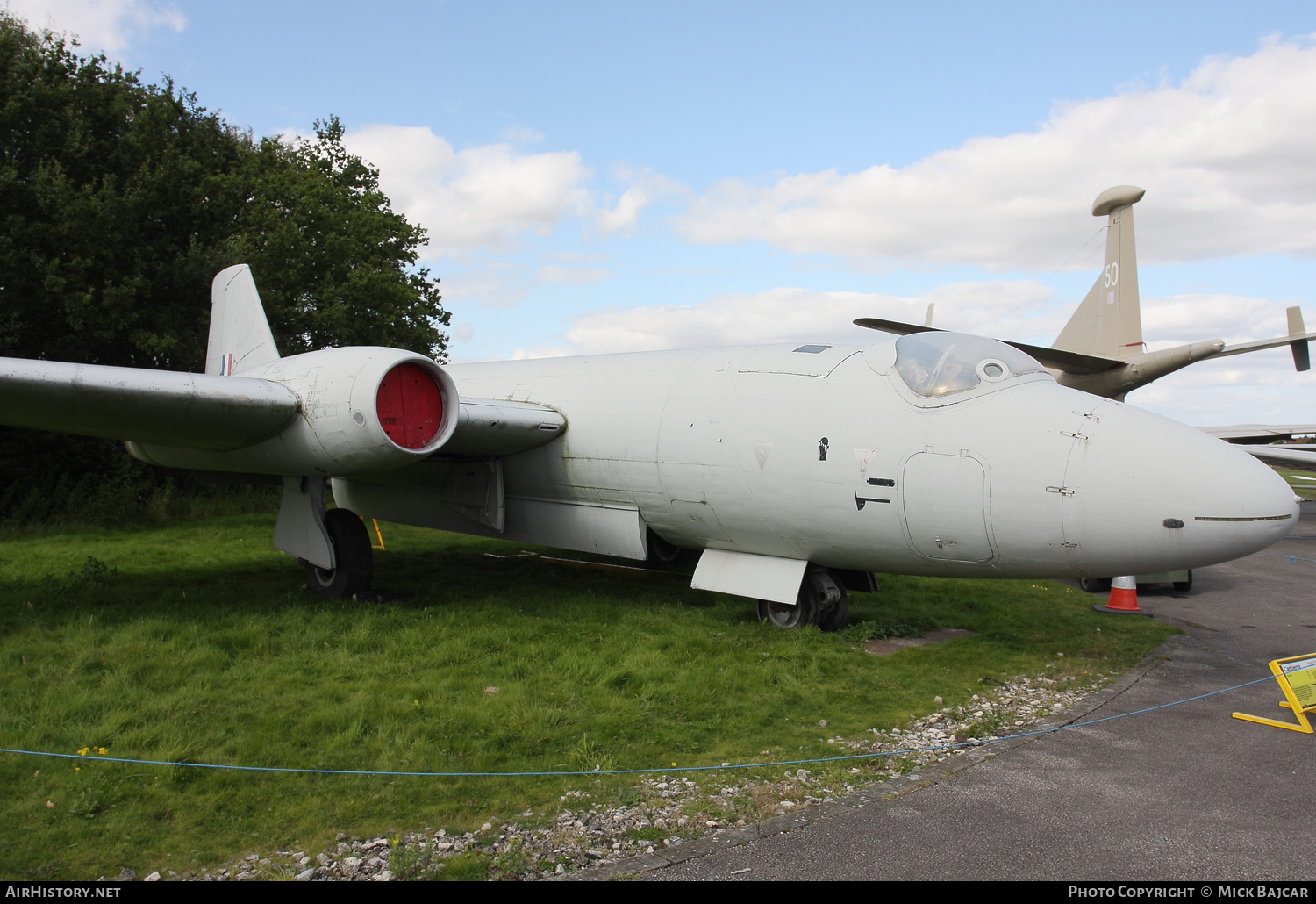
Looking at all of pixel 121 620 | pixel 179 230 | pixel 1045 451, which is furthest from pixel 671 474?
pixel 179 230

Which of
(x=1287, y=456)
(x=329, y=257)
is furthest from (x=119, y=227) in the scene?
(x=1287, y=456)

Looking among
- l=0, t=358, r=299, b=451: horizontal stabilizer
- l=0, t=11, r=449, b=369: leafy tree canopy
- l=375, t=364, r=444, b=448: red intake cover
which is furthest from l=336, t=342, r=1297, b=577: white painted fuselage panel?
l=0, t=11, r=449, b=369: leafy tree canopy

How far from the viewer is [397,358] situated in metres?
6.62

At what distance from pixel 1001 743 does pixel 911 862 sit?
1.78 m

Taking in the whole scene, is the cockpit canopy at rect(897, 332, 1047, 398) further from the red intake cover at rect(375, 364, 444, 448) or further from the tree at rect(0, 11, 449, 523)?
the tree at rect(0, 11, 449, 523)

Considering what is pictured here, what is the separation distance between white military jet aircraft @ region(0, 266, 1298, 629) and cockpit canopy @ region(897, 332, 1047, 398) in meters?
0.02

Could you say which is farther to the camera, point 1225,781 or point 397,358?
point 397,358

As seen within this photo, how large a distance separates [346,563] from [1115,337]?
600 inches

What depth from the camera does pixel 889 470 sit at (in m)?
5.90

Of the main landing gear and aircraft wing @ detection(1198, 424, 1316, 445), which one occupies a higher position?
aircraft wing @ detection(1198, 424, 1316, 445)

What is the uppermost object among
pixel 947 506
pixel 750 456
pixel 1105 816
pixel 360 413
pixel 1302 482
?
pixel 360 413

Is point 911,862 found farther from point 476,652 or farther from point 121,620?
point 121,620

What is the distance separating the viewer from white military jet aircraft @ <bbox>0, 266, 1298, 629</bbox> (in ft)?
17.2

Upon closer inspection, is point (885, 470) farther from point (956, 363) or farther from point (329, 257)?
point (329, 257)
